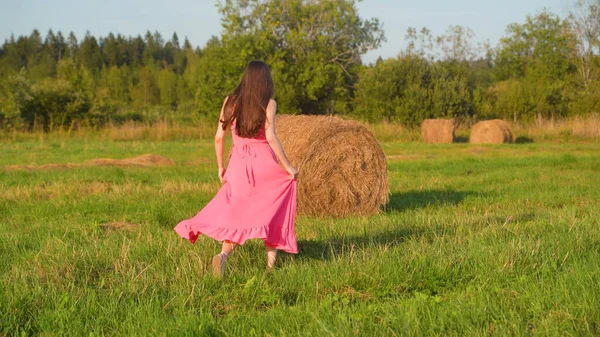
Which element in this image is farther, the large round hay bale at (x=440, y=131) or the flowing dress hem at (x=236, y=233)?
the large round hay bale at (x=440, y=131)

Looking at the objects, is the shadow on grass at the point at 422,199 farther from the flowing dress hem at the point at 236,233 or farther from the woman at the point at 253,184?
the flowing dress hem at the point at 236,233

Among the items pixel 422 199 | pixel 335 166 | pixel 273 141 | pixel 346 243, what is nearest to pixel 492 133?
pixel 422 199

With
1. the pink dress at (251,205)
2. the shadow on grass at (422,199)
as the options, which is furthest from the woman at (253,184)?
the shadow on grass at (422,199)

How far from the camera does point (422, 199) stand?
11.7 metres

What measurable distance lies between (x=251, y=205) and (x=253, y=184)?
195 mm

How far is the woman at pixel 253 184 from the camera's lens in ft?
19.5

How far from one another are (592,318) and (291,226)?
8.88 feet

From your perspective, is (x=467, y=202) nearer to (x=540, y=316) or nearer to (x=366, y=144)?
(x=366, y=144)

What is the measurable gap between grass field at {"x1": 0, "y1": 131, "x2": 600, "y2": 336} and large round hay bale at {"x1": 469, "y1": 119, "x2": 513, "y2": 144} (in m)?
19.2

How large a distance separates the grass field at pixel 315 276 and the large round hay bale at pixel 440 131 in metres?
18.9

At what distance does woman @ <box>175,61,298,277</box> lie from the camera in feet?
19.5

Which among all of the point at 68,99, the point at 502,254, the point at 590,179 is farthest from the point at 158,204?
the point at 68,99

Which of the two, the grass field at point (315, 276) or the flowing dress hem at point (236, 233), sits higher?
the flowing dress hem at point (236, 233)

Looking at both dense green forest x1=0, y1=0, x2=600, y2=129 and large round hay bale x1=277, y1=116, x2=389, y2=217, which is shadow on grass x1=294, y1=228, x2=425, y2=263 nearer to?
large round hay bale x1=277, y1=116, x2=389, y2=217
